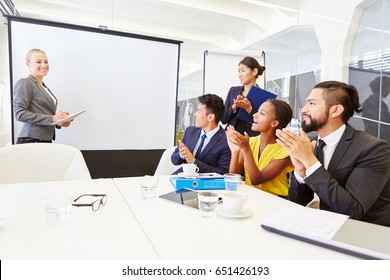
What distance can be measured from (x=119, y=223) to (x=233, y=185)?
2.04 ft

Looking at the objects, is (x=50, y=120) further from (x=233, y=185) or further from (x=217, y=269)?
(x=217, y=269)

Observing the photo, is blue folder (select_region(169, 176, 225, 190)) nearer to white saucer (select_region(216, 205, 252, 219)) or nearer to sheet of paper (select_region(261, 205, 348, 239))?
white saucer (select_region(216, 205, 252, 219))

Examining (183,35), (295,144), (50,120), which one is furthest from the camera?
(183,35)

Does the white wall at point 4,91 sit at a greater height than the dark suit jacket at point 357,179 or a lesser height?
greater

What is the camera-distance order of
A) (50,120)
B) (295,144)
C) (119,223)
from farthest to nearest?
1. (50,120)
2. (295,144)
3. (119,223)

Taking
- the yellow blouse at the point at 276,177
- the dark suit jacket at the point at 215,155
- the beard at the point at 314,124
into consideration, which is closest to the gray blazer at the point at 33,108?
the dark suit jacket at the point at 215,155

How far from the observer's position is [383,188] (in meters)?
1.27

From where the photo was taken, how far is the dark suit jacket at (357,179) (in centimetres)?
115

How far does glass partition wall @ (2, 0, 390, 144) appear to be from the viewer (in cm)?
327

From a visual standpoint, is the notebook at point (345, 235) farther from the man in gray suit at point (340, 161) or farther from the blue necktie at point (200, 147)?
the blue necktie at point (200, 147)

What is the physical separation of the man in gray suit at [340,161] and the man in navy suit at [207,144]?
0.57 metres

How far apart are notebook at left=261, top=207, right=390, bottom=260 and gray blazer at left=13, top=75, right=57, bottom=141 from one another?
7.35 ft

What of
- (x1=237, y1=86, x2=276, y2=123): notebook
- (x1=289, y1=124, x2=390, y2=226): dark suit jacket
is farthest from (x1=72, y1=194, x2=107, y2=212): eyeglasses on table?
(x1=237, y1=86, x2=276, y2=123): notebook

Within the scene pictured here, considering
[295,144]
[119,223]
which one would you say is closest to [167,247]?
[119,223]
